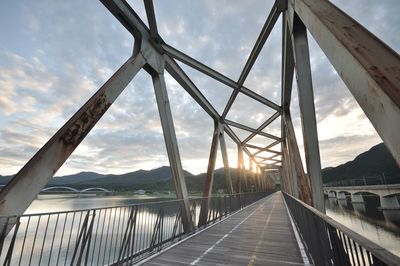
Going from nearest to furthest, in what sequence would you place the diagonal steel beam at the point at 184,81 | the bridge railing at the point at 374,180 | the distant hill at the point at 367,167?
1. the diagonal steel beam at the point at 184,81
2. the bridge railing at the point at 374,180
3. the distant hill at the point at 367,167

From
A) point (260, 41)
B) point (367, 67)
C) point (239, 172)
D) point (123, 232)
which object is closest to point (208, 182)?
point (123, 232)

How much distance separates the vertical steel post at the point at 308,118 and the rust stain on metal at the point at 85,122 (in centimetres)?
438

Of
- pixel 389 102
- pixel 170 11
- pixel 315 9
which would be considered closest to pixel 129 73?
pixel 170 11

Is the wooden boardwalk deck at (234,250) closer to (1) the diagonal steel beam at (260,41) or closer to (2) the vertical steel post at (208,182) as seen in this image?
(2) the vertical steel post at (208,182)

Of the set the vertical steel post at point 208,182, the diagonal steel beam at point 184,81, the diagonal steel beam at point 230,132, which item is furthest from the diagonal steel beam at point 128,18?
the diagonal steel beam at point 230,132

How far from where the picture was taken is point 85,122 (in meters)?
4.15

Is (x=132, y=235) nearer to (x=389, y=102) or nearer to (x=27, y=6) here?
(x=389, y=102)

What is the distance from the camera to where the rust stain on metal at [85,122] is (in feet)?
12.6

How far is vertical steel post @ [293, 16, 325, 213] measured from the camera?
4695 millimetres

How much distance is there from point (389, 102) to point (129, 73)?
5.59 metres

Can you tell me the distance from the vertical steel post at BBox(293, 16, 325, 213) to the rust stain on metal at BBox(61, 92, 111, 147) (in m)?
4.38

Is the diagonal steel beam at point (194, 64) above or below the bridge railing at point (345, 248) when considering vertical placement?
above

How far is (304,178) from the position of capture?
734 cm

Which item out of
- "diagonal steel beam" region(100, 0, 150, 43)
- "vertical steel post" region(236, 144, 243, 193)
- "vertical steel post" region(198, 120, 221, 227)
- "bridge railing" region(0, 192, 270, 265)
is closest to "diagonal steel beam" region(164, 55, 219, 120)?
"diagonal steel beam" region(100, 0, 150, 43)
